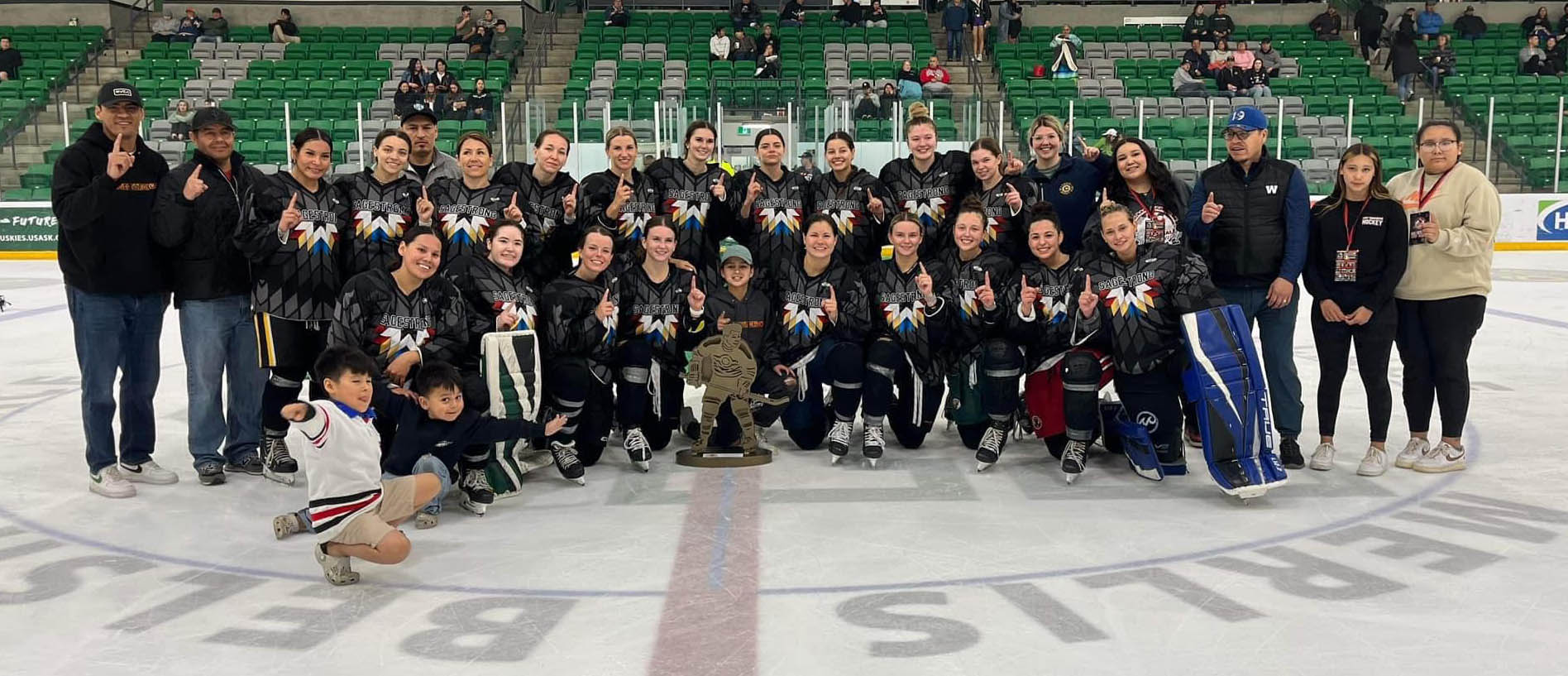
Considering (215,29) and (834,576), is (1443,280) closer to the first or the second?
(834,576)

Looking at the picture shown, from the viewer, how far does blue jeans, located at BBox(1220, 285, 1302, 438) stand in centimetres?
508

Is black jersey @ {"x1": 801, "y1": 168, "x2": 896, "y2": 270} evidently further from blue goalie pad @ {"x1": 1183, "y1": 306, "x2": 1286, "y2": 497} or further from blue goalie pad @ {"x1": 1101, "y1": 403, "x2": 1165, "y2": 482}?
blue goalie pad @ {"x1": 1183, "y1": 306, "x2": 1286, "y2": 497}

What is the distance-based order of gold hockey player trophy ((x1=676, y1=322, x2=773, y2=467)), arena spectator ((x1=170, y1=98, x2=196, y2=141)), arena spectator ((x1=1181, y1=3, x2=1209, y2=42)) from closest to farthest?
gold hockey player trophy ((x1=676, y1=322, x2=773, y2=467)) < arena spectator ((x1=170, y1=98, x2=196, y2=141)) < arena spectator ((x1=1181, y1=3, x2=1209, y2=42))

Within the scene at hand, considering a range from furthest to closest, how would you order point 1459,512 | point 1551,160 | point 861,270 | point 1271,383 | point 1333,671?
point 1551,160 → point 861,270 → point 1271,383 → point 1459,512 → point 1333,671

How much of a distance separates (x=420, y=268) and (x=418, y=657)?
1.90 m

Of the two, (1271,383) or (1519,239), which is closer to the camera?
(1271,383)

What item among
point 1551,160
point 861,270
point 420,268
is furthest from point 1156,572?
point 1551,160

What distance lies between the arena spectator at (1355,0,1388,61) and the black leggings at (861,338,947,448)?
1836cm

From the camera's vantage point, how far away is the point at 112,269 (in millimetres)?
4566

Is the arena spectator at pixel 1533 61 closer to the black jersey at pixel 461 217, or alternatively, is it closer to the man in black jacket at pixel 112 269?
the black jersey at pixel 461 217

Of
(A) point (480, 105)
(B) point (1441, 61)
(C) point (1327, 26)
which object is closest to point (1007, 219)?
(A) point (480, 105)

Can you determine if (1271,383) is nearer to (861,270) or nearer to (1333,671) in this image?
(861,270)

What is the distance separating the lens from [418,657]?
3.02 meters

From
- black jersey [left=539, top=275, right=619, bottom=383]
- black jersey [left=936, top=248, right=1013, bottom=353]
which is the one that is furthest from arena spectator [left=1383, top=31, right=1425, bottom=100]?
black jersey [left=539, top=275, right=619, bottom=383]
